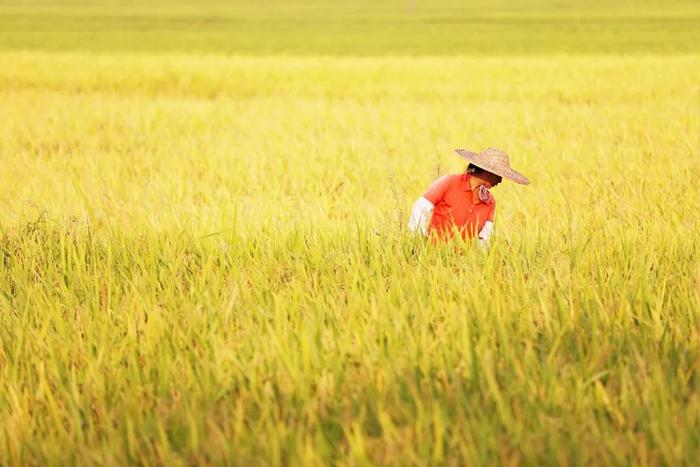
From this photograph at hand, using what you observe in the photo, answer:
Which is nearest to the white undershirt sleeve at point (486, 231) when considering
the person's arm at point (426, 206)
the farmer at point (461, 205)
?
the farmer at point (461, 205)

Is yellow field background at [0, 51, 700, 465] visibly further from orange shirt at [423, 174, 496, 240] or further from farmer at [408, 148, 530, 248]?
orange shirt at [423, 174, 496, 240]

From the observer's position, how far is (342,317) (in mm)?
2609

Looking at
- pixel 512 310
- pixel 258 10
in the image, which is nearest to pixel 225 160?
pixel 512 310

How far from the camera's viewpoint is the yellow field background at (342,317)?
189 centimetres

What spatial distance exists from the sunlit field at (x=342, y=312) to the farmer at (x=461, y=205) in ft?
0.46

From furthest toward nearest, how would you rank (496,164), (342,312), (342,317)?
(496,164) < (342,312) < (342,317)

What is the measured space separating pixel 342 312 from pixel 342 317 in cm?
21

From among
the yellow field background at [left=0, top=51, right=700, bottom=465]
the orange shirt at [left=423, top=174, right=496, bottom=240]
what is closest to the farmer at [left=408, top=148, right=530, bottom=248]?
the orange shirt at [left=423, top=174, right=496, bottom=240]

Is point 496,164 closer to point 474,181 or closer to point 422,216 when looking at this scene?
point 474,181

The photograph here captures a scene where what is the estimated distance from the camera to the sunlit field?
1.89 meters

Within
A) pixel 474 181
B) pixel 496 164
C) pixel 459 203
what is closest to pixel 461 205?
pixel 459 203

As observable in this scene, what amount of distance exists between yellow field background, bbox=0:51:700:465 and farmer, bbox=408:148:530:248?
137 mm

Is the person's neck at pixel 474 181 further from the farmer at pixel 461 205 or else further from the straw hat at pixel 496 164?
the straw hat at pixel 496 164

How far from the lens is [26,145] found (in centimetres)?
787
